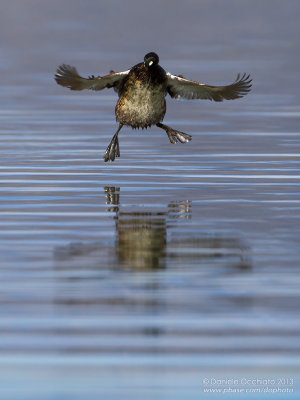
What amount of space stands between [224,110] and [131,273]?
42.6 ft

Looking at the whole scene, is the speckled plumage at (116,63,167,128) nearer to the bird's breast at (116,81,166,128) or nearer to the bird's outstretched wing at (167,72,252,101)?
the bird's breast at (116,81,166,128)

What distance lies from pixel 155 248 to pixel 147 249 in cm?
8

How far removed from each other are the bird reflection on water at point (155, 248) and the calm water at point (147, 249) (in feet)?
0.05

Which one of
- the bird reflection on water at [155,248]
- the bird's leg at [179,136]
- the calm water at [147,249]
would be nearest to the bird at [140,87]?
the bird's leg at [179,136]

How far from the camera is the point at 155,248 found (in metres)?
10.4

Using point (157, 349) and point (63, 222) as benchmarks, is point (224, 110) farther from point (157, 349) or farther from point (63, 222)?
point (157, 349)

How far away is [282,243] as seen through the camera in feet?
35.1

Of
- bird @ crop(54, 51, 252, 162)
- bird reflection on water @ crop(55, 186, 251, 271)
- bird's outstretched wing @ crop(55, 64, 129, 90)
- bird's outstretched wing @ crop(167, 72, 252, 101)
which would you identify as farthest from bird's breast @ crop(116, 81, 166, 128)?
bird reflection on water @ crop(55, 186, 251, 271)

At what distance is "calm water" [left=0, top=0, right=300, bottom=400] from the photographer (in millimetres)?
7320

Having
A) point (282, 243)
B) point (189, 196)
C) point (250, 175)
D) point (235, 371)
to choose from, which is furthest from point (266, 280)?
point (250, 175)

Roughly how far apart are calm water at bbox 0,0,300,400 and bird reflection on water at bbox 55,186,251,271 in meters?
0.01

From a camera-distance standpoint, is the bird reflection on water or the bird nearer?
the bird reflection on water

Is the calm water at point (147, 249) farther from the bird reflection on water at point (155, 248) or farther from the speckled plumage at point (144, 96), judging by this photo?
the speckled plumage at point (144, 96)

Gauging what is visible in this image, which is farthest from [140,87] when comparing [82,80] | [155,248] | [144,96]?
[155,248]
